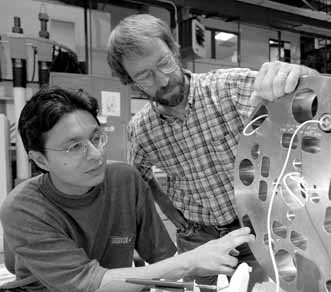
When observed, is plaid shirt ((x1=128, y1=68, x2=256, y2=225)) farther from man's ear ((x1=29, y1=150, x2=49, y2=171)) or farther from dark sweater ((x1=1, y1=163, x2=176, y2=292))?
man's ear ((x1=29, y1=150, x2=49, y2=171))

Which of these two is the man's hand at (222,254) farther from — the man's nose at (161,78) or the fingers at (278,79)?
the man's nose at (161,78)

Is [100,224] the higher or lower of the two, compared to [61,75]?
lower

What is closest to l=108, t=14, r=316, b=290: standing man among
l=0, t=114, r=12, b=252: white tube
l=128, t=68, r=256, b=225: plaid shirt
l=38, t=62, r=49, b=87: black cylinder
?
l=128, t=68, r=256, b=225: plaid shirt

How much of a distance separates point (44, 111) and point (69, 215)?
30 centimetres

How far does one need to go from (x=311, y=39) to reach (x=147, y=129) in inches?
169

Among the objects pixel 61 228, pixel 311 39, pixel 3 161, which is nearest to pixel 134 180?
pixel 61 228

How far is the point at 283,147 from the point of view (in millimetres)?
662

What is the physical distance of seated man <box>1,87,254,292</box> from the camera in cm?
91

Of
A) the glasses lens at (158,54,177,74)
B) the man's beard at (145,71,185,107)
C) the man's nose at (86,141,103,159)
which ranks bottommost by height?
the man's nose at (86,141,103,159)

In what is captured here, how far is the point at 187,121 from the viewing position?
46.2 inches

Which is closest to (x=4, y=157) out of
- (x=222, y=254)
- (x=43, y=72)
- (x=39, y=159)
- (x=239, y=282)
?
(x=43, y=72)

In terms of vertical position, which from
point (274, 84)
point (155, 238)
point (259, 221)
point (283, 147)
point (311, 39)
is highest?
point (311, 39)

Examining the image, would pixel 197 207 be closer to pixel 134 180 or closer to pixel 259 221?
pixel 134 180

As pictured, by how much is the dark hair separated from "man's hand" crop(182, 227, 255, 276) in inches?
19.6
